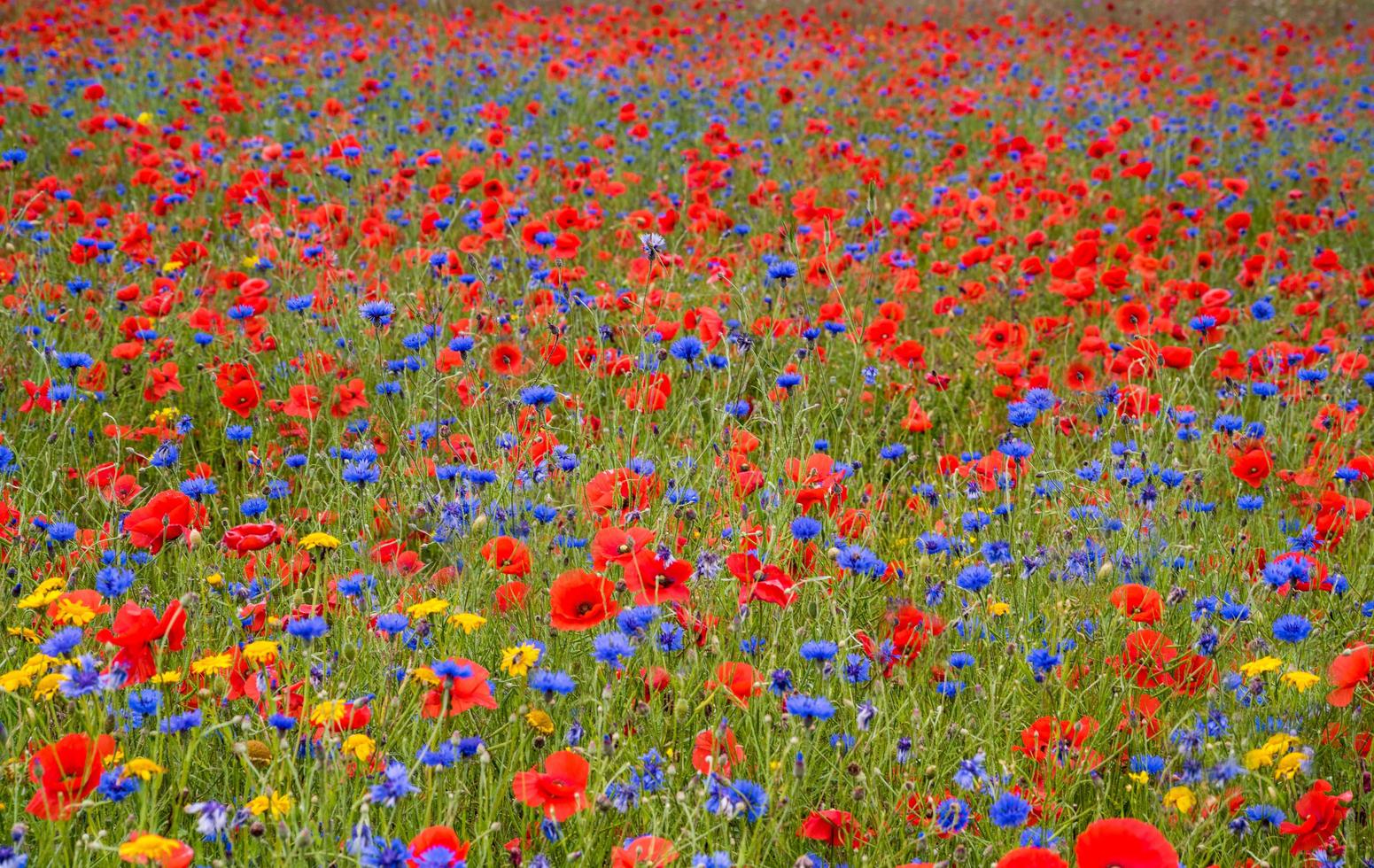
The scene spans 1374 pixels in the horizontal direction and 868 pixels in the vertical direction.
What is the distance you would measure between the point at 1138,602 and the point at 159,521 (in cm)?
166

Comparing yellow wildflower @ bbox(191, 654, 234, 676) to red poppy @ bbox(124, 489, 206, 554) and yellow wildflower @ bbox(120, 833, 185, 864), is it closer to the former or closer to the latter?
red poppy @ bbox(124, 489, 206, 554)

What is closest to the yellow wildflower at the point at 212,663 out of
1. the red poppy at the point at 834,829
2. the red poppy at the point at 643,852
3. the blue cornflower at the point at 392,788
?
the blue cornflower at the point at 392,788

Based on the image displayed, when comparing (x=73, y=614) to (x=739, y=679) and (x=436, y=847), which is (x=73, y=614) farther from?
(x=739, y=679)

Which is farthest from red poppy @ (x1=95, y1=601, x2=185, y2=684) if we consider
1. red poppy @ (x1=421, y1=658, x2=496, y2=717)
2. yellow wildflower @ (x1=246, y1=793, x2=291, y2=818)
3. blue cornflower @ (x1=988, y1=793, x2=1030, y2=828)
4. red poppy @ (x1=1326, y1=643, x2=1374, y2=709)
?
red poppy @ (x1=1326, y1=643, x2=1374, y2=709)

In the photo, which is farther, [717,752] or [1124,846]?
[717,752]

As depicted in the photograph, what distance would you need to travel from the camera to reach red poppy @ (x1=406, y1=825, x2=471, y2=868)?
1272 millimetres

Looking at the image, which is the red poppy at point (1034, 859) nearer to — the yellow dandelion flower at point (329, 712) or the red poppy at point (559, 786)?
the red poppy at point (559, 786)

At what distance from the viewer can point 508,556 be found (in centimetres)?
204

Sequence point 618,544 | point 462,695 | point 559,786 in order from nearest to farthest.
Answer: point 559,786 < point 462,695 < point 618,544

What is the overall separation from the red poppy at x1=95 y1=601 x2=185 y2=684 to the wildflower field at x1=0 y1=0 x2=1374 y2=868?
2 centimetres

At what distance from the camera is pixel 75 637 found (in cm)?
155

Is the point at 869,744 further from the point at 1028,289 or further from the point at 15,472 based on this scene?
the point at 1028,289

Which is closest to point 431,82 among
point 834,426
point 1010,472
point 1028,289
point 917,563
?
point 1028,289

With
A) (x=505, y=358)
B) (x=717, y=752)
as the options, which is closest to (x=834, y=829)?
(x=717, y=752)
